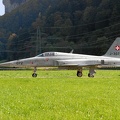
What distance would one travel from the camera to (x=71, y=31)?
322ft

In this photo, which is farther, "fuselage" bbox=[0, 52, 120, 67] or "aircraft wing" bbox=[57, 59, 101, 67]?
"aircraft wing" bbox=[57, 59, 101, 67]

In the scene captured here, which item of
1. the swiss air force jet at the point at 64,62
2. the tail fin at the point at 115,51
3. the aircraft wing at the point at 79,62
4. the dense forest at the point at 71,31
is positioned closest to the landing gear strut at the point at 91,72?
the swiss air force jet at the point at 64,62

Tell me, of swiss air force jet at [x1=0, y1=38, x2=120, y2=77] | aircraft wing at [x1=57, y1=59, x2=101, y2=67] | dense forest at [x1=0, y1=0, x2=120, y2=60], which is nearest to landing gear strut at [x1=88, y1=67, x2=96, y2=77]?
swiss air force jet at [x1=0, y1=38, x2=120, y2=77]

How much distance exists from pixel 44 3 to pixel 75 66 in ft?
351

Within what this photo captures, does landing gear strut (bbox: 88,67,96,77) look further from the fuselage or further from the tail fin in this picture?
the tail fin

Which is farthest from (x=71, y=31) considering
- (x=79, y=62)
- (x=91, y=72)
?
(x=91, y=72)

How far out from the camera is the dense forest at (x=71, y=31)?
84938 millimetres

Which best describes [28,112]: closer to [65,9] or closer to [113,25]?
[113,25]

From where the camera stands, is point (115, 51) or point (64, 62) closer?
point (64, 62)

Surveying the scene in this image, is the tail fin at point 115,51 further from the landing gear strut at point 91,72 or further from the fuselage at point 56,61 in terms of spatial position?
the landing gear strut at point 91,72

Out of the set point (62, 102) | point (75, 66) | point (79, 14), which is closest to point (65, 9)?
point (79, 14)

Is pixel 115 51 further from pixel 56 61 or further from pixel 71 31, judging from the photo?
pixel 71 31

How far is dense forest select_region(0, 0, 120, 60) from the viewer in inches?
3344

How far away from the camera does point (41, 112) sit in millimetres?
8367
